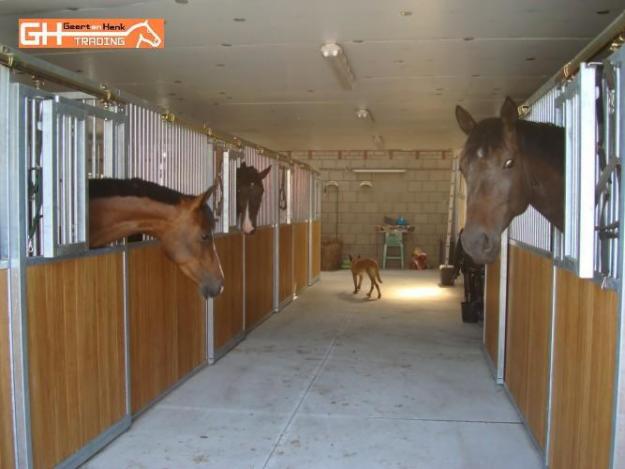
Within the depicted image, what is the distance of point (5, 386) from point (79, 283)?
1.90ft

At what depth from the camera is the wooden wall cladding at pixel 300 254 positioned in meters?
8.04

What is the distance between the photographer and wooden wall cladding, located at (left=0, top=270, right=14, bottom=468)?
208 cm

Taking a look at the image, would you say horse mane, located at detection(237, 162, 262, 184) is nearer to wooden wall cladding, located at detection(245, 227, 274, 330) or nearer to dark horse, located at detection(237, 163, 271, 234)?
dark horse, located at detection(237, 163, 271, 234)

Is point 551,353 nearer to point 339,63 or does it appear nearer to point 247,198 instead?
point 339,63

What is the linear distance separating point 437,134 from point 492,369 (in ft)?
16.4

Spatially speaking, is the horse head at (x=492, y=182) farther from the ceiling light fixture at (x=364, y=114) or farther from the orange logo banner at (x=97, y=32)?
the ceiling light fixture at (x=364, y=114)

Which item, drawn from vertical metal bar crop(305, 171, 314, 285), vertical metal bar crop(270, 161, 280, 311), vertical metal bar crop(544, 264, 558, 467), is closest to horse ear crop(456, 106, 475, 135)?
vertical metal bar crop(544, 264, 558, 467)

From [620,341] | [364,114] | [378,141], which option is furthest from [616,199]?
[378,141]

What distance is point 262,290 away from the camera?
242 inches

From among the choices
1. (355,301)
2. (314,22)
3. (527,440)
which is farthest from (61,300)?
(355,301)

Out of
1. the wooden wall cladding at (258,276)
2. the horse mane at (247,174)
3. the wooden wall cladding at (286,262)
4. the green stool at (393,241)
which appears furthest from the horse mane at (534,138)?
the green stool at (393,241)

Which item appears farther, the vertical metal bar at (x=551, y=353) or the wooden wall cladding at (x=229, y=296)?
the wooden wall cladding at (x=229, y=296)

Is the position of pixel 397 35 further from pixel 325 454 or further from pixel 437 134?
pixel 437 134

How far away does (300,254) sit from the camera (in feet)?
27.6
